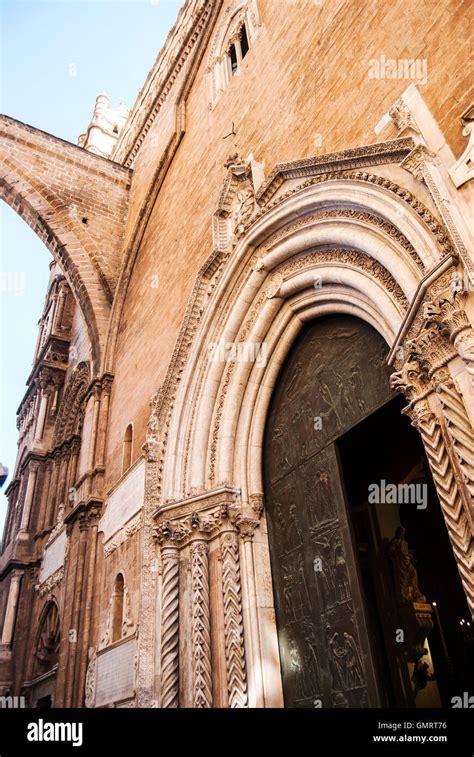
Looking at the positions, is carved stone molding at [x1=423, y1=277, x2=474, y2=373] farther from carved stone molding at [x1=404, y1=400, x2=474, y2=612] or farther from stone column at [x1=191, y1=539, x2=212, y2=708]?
stone column at [x1=191, y1=539, x2=212, y2=708]

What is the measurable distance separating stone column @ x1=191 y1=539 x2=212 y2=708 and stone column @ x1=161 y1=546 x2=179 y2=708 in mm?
251

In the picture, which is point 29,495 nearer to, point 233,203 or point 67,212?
point 67,212

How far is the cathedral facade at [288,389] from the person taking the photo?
12.4 ft

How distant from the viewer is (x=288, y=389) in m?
5.96

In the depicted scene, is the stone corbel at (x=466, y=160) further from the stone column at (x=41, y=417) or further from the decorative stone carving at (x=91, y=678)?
the stone column at (x=41, y=417)

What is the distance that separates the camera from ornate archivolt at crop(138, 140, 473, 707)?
10.9 feet

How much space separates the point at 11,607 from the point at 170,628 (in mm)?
7423

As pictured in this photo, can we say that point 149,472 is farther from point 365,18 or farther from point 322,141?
point 365,18

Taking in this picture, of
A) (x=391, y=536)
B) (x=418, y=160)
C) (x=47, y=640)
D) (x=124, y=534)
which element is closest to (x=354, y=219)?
(x=418, y=160)

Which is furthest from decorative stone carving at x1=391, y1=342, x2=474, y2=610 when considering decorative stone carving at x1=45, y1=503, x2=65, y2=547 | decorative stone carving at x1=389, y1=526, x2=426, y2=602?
decorative stone carving at x1=45, y1=503, x2=65, y2=547

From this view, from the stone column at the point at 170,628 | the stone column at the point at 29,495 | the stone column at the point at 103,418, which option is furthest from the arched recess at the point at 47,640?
the stone column at the point at 170,628

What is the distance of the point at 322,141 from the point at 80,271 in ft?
19.9

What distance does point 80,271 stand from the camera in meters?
10.1
